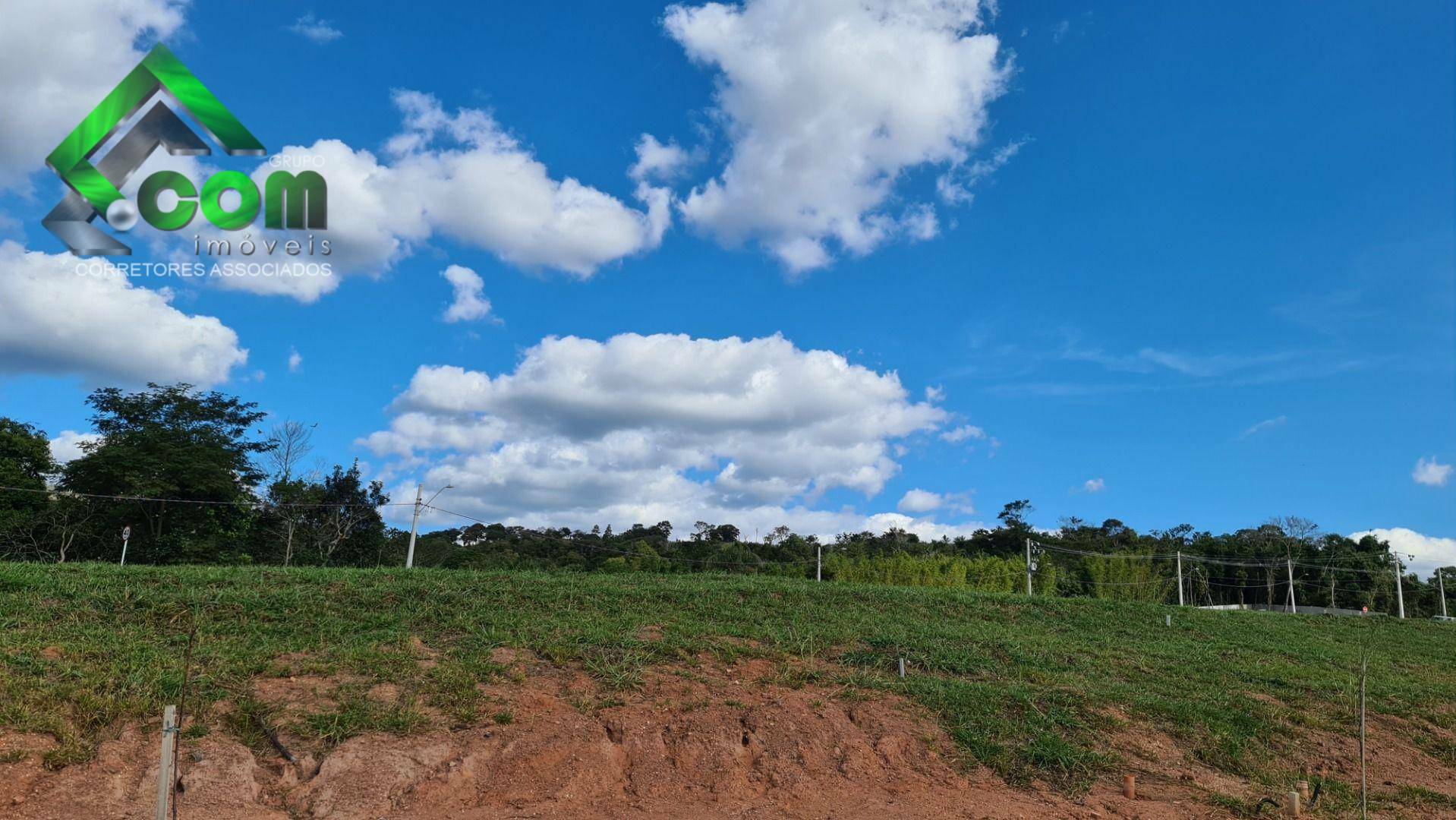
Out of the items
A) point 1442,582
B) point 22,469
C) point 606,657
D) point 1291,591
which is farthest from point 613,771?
point 1442,582

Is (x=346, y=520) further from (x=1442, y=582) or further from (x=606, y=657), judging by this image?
(x=1442, y=582)

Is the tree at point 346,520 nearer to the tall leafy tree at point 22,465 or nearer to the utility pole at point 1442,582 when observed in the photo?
the tall leafy tree at point 22,465

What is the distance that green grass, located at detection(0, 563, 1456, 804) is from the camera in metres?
7.70

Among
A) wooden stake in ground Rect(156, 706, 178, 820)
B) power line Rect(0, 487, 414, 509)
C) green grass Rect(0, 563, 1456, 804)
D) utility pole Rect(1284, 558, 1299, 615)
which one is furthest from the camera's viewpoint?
utility pole Rect(1284, 558, 1299, 615)

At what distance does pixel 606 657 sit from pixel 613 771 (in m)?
2.31

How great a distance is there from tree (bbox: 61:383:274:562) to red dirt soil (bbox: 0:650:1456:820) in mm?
25443

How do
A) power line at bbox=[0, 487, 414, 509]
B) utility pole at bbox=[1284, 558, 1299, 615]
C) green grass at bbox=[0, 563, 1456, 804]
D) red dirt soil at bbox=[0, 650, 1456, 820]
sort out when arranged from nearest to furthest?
red dirt soil at bbox=[0, 650, 1456, 820] → green grass at bbox=[0, 563, 1456, 804] → power line at bbox=[0, 487, 414, 509] → utility pole at bbox=[1284, 558, 1299, 615]

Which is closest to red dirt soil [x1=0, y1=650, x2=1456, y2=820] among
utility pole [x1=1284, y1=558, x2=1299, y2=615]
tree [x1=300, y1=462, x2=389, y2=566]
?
tree [x1=300, y1=462, x2=389, y2=566]

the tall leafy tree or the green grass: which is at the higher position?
the tall leafy tree

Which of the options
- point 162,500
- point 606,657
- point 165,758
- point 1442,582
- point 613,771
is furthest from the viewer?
point 1442,582

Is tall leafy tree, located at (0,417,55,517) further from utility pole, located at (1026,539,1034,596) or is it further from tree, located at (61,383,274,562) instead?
utility pole, located at (1026,539,1034,596)

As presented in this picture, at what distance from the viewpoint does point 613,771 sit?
7.22 metres

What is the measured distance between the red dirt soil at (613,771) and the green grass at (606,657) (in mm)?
257

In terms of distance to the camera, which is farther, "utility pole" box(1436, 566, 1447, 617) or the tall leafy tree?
"utility pole" box(1436, 566, 1447, 617)
